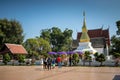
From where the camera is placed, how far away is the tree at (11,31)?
56000 mm

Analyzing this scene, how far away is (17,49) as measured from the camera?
1769 inches

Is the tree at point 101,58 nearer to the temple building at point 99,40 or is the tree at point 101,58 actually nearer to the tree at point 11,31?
the temple building at point 99,40

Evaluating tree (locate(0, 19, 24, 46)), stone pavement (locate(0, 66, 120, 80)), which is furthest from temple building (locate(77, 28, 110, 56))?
stone pavement (locate(0, 66, 120, 80))

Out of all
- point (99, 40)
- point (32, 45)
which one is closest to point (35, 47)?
point (32, 45)

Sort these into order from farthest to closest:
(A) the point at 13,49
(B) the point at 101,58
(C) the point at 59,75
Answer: (A) the point at 13,49
(B) the point at 101,58
(C) the point at 59,75

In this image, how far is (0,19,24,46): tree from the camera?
5600cm

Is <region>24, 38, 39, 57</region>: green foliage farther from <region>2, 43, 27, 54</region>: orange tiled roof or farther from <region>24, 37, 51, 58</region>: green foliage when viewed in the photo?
<region>2, 43, 27, 54</region>: orange tiled roof

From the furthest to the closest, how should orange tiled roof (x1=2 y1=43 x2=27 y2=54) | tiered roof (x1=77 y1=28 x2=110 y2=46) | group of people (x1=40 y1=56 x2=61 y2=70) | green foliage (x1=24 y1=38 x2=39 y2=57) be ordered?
tiered roof (x1=77 y1=28 x2=110 y2=46) < green foliage (x1=24 y1=38 x2=39 y2=57) < orange tiled roof (x1=2 y1=43 x2=27 y2=54) < group of people (x1=40 y1=56 x2=61 y2=70)

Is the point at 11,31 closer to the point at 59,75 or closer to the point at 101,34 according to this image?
the point at 101,34

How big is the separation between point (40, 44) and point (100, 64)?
101 feet

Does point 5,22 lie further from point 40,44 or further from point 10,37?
point 40,44

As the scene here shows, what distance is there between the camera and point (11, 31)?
189 ft

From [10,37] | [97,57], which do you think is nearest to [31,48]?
[10,37]

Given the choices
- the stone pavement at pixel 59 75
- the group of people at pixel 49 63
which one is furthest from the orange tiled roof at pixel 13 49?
the stone pavement at pixel 59 75
